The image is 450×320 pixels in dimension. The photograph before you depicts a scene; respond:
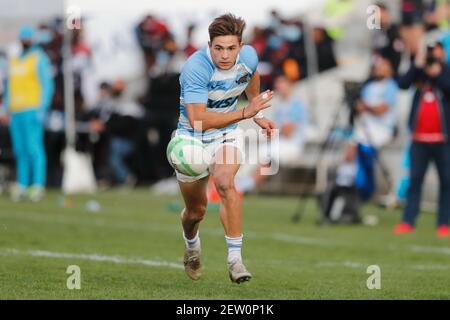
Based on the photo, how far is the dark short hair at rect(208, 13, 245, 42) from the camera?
838 cm

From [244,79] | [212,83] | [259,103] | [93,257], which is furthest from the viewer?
[93,257]

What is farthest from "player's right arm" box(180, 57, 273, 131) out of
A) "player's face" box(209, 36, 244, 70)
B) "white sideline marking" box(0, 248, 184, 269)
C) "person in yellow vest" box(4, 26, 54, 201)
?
"person in yellow vest" box(4, 26, 54, 201)

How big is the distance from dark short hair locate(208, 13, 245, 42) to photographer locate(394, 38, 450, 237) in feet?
18.8

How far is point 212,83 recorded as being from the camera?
8.65 m

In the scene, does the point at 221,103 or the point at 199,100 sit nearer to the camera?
the point at 199,100

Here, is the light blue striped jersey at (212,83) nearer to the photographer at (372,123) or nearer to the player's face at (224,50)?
the player's face at (224,50)

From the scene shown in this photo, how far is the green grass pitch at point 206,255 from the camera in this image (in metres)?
8.30

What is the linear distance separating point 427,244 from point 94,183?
10.6 meters

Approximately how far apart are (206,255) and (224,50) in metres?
3.20

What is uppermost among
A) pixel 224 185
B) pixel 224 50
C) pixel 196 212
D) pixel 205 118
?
pixel 224 50

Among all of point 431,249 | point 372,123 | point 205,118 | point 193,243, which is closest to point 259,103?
point 205,118

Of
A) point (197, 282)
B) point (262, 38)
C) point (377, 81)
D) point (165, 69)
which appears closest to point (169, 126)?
point (165, 69)

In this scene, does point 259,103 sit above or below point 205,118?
above

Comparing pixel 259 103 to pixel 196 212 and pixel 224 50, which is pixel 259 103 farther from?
pixel 196 212
